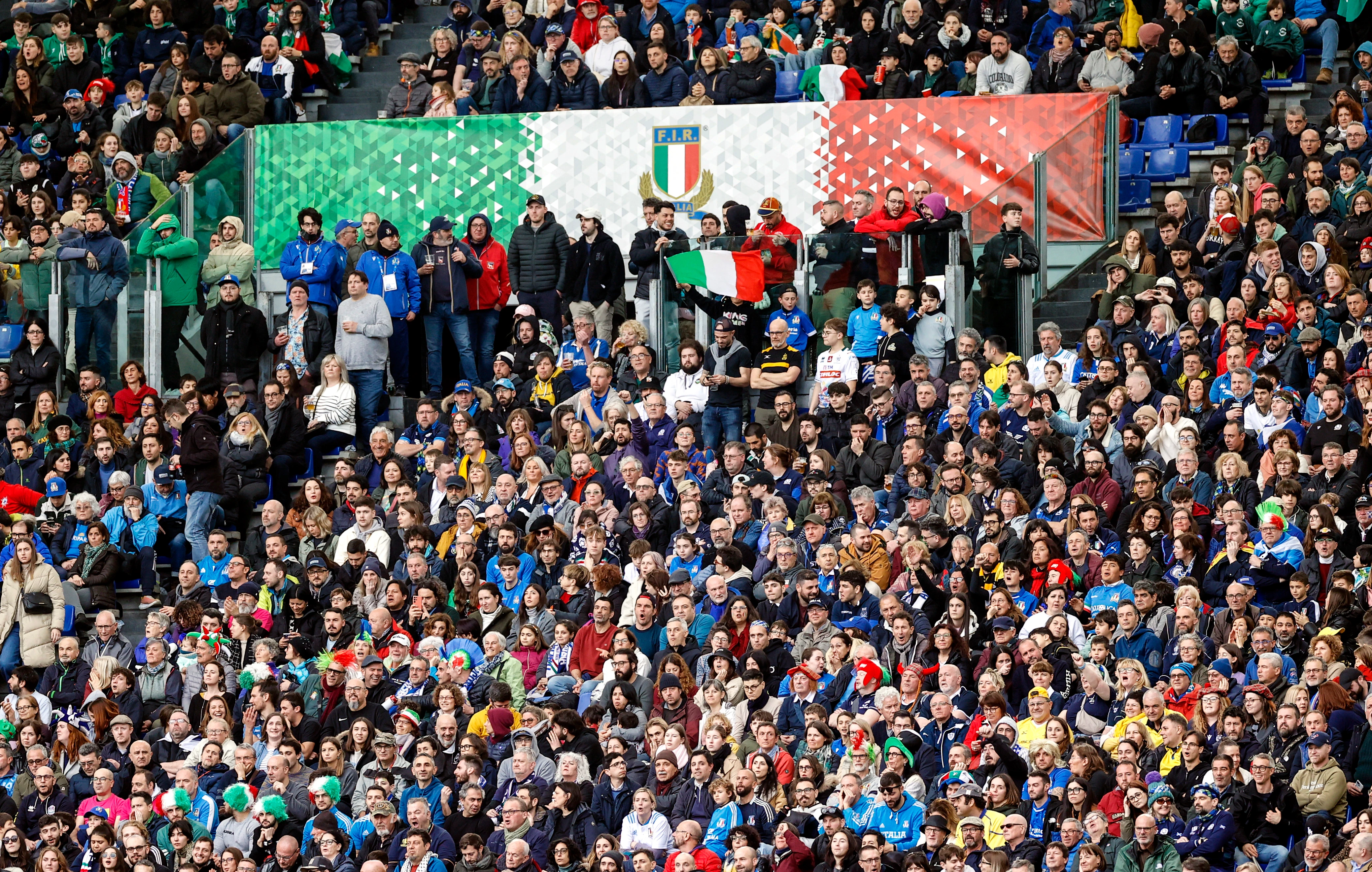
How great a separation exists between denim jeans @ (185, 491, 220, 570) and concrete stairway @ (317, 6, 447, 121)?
5955mm

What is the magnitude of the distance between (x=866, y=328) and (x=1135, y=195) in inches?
152

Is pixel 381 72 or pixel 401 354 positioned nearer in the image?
pixel 401 354

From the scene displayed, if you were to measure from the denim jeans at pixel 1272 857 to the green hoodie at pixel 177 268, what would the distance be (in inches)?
470

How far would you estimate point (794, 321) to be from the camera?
79.0 ft

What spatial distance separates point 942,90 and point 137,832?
1117 cm

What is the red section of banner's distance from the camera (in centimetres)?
2552

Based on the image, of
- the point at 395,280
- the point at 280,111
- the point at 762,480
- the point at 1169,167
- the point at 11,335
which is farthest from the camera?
the point at 280,111

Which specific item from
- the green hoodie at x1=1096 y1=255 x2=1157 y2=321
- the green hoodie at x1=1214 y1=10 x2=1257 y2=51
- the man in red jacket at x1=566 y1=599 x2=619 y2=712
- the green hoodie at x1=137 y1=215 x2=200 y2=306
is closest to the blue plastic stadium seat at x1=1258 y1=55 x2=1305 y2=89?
the green hoodie at x1=1214 y1=10 x2=1257 y2=51

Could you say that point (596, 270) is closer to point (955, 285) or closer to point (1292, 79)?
point (955, 285)

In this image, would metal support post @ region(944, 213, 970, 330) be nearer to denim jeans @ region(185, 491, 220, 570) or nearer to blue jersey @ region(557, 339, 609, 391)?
blue jersey @ region(557, 339, 609, 391)

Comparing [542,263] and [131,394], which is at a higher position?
[542,263]

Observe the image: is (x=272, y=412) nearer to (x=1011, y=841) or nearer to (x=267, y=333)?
(x=267, y=333)

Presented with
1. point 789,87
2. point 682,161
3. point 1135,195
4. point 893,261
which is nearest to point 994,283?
point 893,261

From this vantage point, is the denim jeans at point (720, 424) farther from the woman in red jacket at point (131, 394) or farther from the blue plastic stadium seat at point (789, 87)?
the woman in red jacket at point (131, 394)
